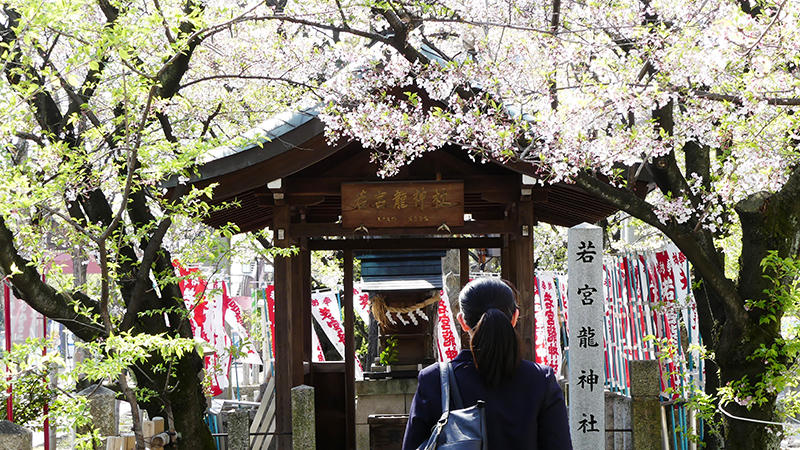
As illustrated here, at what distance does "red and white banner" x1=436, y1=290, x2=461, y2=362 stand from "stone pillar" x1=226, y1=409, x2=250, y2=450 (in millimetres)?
6796

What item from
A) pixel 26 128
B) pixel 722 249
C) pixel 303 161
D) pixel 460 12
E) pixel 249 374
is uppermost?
pixel 460 12

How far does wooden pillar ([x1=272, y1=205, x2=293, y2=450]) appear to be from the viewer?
28.6ft

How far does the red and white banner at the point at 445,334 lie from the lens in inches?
571

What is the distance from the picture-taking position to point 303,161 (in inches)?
331

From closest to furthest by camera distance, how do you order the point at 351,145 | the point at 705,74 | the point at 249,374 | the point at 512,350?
the point at 512,350 < the point at 705,74 < the point at 351,145 < the point at 249,374

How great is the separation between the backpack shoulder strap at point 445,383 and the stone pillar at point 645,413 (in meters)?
5.37

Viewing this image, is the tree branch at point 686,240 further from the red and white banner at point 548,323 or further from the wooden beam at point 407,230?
the red and white banner at point 548,323

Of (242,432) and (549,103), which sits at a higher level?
(549,103)

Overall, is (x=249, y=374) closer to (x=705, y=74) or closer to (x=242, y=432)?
(x=242, y=432)

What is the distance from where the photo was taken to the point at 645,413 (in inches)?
308

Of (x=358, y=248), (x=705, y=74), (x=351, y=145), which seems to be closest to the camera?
(x=705, y=74)

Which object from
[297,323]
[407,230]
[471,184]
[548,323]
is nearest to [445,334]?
[548,323]

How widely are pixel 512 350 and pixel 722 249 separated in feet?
20.4

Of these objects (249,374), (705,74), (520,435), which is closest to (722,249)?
(705,74)
